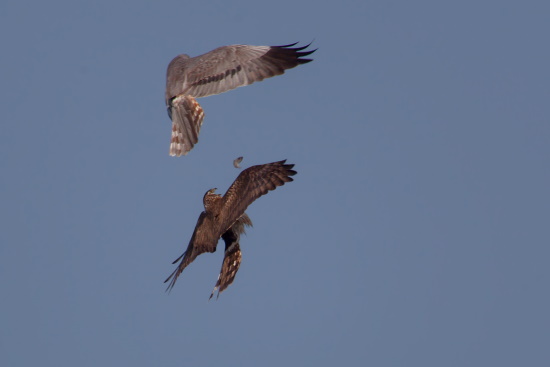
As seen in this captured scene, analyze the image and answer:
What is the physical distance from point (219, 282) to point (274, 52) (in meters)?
3.57

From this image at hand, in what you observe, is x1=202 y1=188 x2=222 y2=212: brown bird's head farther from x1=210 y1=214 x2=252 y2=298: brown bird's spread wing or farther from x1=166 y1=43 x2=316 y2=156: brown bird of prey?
x1=166 y1=43 x2=316 y2=156: brown bird of prey

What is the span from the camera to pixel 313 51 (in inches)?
616

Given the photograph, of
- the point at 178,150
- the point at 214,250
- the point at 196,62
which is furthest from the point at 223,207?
the point at 196,62

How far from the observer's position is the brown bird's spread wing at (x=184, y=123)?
15047mm

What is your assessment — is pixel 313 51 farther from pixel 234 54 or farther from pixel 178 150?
pixel 178 150

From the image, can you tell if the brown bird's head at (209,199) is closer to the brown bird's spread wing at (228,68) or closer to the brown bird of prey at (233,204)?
the brown bird of prey at (233,204)

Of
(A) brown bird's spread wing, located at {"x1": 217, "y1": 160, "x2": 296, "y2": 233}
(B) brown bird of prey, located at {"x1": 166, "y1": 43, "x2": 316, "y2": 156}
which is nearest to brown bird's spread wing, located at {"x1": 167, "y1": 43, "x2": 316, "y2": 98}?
(B) brown bird of prey, located at {"x1": 166, "y1": 43, "x2": 316, "y2": 156}

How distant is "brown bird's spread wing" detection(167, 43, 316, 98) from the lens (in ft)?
50.7

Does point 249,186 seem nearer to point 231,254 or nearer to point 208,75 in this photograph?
point 231,254

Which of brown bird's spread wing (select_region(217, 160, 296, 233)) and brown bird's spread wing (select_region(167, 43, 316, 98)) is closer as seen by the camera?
brown bird's spread wing (select_region(217, 160, 296, 233))

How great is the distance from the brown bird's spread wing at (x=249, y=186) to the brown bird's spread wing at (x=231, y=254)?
89 centimetres

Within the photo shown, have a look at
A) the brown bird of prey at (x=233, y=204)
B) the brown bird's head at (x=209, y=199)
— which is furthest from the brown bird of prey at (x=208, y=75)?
the brown bird of prey at (x=233, y=204)

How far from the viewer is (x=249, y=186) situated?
527 inches

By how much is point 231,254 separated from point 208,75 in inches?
104
